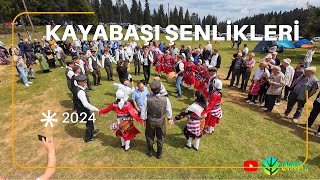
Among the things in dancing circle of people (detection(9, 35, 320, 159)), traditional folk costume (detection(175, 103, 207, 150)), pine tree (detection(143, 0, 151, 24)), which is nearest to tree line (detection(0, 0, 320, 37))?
pine tree (detection(143, 0, 151, 24))

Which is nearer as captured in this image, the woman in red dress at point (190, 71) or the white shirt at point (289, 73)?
the white shirt at point (289, 73)

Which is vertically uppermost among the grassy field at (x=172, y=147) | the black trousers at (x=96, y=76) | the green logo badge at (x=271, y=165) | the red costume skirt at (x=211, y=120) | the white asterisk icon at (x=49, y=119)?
the black trousers at (x=96, y=76)

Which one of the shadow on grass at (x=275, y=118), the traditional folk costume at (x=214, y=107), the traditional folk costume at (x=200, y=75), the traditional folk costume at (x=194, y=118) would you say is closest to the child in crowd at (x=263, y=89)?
the shadow on grass at (x=275, y=118)

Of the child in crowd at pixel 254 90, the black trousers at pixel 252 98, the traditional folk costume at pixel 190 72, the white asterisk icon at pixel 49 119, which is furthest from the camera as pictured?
the traditional folk costume at pixel 190 72

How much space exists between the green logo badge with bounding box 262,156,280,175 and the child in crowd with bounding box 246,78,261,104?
154 inches

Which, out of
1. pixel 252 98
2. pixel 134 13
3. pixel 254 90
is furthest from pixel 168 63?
pixel 134 13

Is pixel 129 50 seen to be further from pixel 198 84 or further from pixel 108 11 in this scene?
pixel 108 11

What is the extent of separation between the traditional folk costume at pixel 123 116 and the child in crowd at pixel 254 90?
6.06 meters

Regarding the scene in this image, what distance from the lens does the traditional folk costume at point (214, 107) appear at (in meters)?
6.40

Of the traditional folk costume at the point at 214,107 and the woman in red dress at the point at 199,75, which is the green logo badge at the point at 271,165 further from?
the woman in red dress at the point at 199,75

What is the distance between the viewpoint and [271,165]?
6.04 metres

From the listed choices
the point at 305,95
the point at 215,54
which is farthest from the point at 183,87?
the point at 305,95

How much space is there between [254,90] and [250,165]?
4530mm

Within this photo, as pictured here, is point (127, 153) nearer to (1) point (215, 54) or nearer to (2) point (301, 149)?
(2) point (301, 149)
